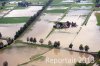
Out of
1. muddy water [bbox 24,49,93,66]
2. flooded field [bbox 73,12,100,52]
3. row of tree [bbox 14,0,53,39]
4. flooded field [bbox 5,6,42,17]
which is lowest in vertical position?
muddy water [bbox 24,49,93,66]

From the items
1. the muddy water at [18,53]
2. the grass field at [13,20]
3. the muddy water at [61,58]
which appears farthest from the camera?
the grass field at [13,20]

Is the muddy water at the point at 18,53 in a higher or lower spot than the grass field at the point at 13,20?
lower

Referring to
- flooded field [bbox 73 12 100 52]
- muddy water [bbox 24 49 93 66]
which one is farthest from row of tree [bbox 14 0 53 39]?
flooded field [bbox 73 12 100 52]

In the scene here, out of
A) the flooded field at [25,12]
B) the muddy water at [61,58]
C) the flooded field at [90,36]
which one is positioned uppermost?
the flooded field at [25,12]

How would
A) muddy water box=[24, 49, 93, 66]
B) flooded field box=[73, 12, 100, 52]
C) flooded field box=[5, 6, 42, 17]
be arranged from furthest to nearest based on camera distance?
1. flooded field box=[5, 6, 42, 17]
2. flooded field box=[73, 12, 100, 52]
3. muddy water box=[24, 49, 93, 66]

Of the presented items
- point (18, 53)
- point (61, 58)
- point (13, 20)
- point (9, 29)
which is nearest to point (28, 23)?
point (9, 29)

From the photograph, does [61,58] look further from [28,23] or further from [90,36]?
[28,23]

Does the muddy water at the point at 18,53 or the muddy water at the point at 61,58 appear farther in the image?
the muddy water at the point at 18,53

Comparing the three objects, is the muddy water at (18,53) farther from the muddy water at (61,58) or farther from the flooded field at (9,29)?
the flooded field at (9,29)

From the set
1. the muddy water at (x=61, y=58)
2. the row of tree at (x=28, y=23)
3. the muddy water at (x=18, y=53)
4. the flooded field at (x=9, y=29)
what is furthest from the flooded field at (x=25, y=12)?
the muddy water at (x=61, y=58)

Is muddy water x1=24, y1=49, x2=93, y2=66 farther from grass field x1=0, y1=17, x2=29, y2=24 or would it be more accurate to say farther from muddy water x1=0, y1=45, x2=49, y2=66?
grass field x1=0, y1=17, x2=29, y2=24

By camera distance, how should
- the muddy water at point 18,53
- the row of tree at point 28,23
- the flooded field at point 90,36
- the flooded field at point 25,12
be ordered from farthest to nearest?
the flooded field at point 25,12
the row of tree at point 28,23
the flooded field at point 90,36
the muddy water at point 18,53
